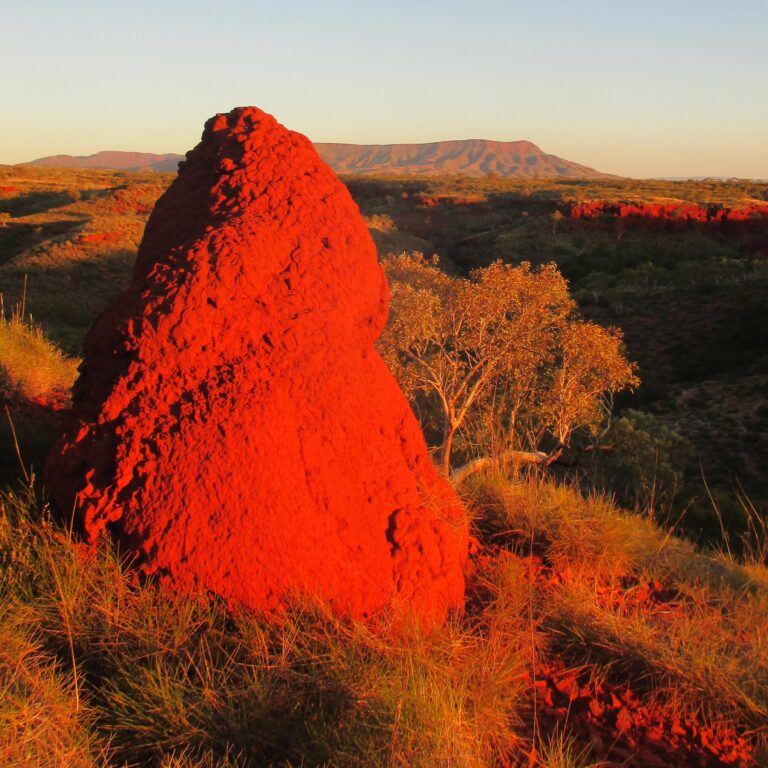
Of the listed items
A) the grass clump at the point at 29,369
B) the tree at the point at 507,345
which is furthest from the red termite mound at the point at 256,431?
the tree at the point at 507,345

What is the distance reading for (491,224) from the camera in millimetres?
39188

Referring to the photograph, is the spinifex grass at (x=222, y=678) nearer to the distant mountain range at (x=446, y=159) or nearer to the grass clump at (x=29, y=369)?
the grass clump at (x=29, y=369)

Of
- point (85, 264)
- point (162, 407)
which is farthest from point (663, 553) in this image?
point (85, 264)

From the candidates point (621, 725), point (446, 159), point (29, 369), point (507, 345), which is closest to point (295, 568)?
point (621, 725)

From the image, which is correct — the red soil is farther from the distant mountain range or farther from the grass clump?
the distant mountain range

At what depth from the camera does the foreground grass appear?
2.00 meters

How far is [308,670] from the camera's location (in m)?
2.31

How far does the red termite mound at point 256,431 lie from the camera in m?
2.62

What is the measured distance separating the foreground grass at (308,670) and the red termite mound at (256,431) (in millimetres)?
176

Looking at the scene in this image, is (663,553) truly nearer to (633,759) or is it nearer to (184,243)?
(633,759)

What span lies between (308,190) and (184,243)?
758mm

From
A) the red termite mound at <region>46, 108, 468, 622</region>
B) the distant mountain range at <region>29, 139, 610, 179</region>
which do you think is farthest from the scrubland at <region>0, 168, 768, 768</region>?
the distant mountain range at <region>29, 139, 610, 179</region>

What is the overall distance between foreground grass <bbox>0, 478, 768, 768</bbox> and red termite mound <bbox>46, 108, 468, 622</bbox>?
176 mm

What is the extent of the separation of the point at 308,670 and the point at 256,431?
0.94 m
